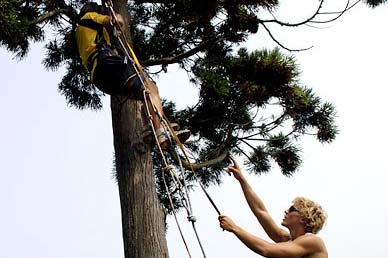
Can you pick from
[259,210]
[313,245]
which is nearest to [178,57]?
[259,210]

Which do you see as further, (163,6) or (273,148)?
(273,148)

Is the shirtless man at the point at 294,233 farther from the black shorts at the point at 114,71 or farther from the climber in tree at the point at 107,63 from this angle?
the black shorts at the point at 114,71

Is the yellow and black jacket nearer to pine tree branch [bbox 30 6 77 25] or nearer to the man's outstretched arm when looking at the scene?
pine tree branch [bbox 30 6 77 25]

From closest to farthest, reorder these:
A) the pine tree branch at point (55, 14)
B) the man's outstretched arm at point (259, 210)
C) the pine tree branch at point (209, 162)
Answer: the man's outstretched arm at point (259, 210), the pine tree branch at point (55, 14), the pine tree branch at point (209, 162)

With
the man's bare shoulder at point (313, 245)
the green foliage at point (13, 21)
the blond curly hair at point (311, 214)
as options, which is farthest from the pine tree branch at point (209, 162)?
the man's bare shoulder at point (313, 245)

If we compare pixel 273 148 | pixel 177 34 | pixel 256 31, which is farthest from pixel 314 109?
pixel 177 34

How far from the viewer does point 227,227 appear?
7.84 ft

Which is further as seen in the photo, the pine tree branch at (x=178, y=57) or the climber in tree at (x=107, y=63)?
the pine tree branch at (x=178, y=57)

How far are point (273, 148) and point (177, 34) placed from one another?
1.45 m

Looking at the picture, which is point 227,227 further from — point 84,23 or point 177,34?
point 177,34

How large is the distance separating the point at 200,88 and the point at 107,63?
4.21ft

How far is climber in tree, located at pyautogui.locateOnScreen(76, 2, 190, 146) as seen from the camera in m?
3.68

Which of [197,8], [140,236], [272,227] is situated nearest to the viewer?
[272,227]

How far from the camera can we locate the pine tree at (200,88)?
3787 millimetres
